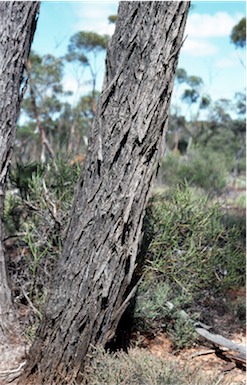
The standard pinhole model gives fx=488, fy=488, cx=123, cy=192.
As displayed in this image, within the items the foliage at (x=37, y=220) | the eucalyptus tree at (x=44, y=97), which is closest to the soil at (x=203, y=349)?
the foliage at (x=37, y=220)

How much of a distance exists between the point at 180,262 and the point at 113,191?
167 centimetres

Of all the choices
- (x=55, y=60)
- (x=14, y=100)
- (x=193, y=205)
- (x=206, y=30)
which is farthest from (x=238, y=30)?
(x=14, y=100)

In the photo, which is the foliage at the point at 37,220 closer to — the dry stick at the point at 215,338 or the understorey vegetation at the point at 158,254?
the understorey vegetation at the point at 158,254

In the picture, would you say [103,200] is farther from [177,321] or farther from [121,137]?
[177,321]

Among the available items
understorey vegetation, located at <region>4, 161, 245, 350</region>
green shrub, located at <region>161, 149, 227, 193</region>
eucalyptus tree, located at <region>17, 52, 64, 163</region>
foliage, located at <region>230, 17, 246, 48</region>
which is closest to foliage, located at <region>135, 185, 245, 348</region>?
understorey vegetation, located at <region>4, 161, 245, 350</region>

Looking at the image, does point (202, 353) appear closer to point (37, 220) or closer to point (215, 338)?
point (215, 338)

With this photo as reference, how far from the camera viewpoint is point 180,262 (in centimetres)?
408

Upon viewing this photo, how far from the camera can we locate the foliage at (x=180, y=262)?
3908mm

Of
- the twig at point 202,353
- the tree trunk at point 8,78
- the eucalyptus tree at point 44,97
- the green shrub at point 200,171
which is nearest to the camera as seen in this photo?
the tree trunk at point 8,78

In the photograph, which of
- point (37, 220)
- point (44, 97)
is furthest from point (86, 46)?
point (37, 220)

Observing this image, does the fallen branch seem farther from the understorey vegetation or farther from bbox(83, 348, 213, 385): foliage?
bbox(83, 348, 213, 385): foliage

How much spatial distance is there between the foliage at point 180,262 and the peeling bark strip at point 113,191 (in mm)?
1129

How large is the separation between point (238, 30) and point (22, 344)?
16664 mm

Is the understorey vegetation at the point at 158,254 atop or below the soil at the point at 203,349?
atop
